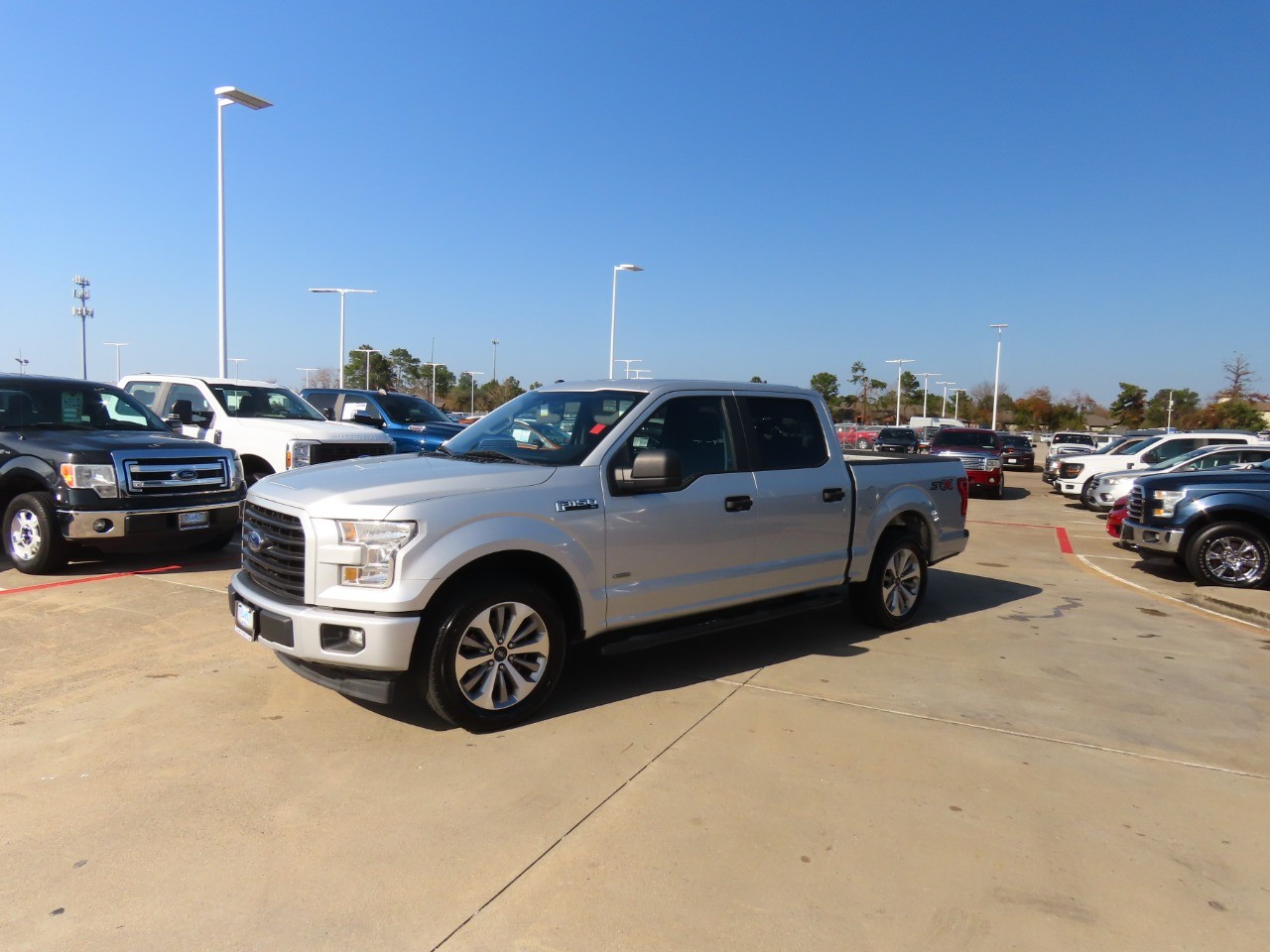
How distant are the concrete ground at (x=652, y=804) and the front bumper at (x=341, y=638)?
449 millimetres

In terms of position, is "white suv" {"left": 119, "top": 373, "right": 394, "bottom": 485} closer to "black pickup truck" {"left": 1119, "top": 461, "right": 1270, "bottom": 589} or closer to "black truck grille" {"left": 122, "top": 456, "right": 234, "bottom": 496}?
"black truck grille" {"left": 122, "top": 456, "right": 234, "bottom": 496}

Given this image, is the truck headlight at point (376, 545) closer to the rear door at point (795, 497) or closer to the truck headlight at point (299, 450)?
the rear door at point (795, 497)

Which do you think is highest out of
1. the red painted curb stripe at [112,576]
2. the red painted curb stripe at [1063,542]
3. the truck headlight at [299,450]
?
Result: the truck headlight at [299,450]

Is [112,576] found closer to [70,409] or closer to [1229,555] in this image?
[70,409]

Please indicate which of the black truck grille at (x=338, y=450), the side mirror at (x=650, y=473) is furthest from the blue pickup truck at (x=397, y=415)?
the side mirror at (x=650, y=473)

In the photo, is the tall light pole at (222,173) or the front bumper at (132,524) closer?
the front bumper at (132,524)

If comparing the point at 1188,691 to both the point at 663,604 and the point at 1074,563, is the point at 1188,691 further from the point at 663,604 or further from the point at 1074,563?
the point at 1074,563

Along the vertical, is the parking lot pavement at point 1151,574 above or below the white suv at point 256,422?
below

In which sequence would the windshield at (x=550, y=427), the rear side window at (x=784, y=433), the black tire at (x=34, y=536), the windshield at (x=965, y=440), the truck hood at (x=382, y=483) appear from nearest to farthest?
the truck hood at (x=382, y=483) → the windshield at (x=550, y=427) → the rear side window at (x=784, y=433) → the black tire at (x=34, y=536) → the windshield at (x=965, y=440)

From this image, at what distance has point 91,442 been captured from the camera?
769 centimetres

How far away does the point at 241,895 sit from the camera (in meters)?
2.95

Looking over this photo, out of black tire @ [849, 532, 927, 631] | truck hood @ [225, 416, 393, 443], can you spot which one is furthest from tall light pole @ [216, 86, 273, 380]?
black tire @ [849, 532, 927, 631]

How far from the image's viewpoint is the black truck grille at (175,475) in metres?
7.63

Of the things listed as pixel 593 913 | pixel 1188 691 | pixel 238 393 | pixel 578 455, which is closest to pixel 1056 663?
pixel 1188 691
